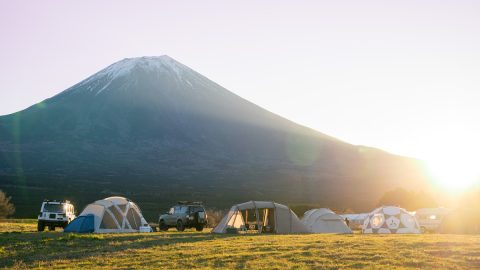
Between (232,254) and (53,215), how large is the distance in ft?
57.4

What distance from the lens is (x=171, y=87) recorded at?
19338cm

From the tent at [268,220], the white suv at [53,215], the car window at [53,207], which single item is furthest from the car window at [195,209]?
→ the car window at [53,207]

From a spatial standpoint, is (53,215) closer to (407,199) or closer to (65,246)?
(65,246)

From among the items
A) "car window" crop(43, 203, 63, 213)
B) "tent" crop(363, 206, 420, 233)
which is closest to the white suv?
"car window" crop(43, 203, 63, 213)

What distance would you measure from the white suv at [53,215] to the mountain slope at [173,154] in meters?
46.6

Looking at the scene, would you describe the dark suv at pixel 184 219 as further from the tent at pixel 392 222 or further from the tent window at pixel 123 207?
the tent at pixel 392 222

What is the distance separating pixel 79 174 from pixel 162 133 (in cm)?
4387

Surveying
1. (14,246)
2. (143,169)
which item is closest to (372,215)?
(14,246)

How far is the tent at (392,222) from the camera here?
109 ft

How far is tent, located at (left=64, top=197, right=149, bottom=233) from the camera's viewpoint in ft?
89.7

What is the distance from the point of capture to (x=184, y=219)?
33.0 metres

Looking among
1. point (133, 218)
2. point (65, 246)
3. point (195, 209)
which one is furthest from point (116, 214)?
point (65, 246)

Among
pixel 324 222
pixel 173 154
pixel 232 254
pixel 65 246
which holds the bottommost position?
pixel 232 254

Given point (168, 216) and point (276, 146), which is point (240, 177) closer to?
point (276, 146)
